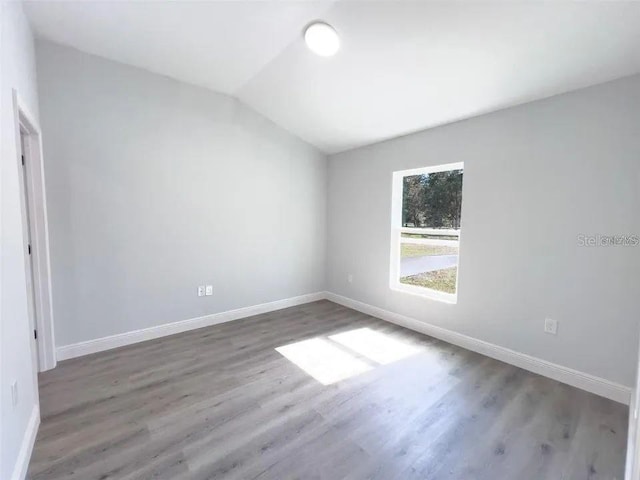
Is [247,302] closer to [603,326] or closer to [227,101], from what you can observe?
[227,101]

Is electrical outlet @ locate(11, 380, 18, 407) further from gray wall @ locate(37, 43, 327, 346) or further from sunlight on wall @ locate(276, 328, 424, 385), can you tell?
sunlight on wall @ locate(276, 328, 424, 385)

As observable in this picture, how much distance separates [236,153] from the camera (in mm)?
3613

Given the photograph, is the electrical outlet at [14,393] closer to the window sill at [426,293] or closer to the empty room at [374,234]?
the empty room at [374,234]

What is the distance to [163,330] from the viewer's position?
3.18 meters

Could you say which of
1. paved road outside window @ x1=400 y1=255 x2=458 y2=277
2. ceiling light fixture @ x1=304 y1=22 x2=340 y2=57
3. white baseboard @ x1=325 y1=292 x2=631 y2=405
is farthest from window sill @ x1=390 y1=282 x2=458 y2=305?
ceiling light fixture @ x1=304 y1=22 x2=340 y2=57

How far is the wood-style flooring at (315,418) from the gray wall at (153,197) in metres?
0.61

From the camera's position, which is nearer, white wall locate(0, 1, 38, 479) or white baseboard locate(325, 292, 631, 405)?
white wall locate(0, 1, 38, 479)

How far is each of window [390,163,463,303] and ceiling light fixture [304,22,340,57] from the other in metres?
1.68

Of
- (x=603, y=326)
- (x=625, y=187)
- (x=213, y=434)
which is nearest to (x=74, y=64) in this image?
(x=213, y=434)

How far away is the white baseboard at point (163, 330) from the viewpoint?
270 centimetres

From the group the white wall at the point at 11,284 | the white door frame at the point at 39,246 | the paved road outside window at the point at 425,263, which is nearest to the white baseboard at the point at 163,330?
the white door frame at the point at 39,246

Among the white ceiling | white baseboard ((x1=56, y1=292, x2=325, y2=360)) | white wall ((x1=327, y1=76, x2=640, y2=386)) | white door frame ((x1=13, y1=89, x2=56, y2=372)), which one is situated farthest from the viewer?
white baseboard ((x1=56, y1=292, x2=325, y2=360))

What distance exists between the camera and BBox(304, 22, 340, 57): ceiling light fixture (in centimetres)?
224

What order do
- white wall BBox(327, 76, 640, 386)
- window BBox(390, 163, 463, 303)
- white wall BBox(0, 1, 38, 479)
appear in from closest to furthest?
white wall BBox(0, 1, 38, 479)
white wall BBox(327, 76, 640, 386)
window BBox(390, 163, 463, 303)
